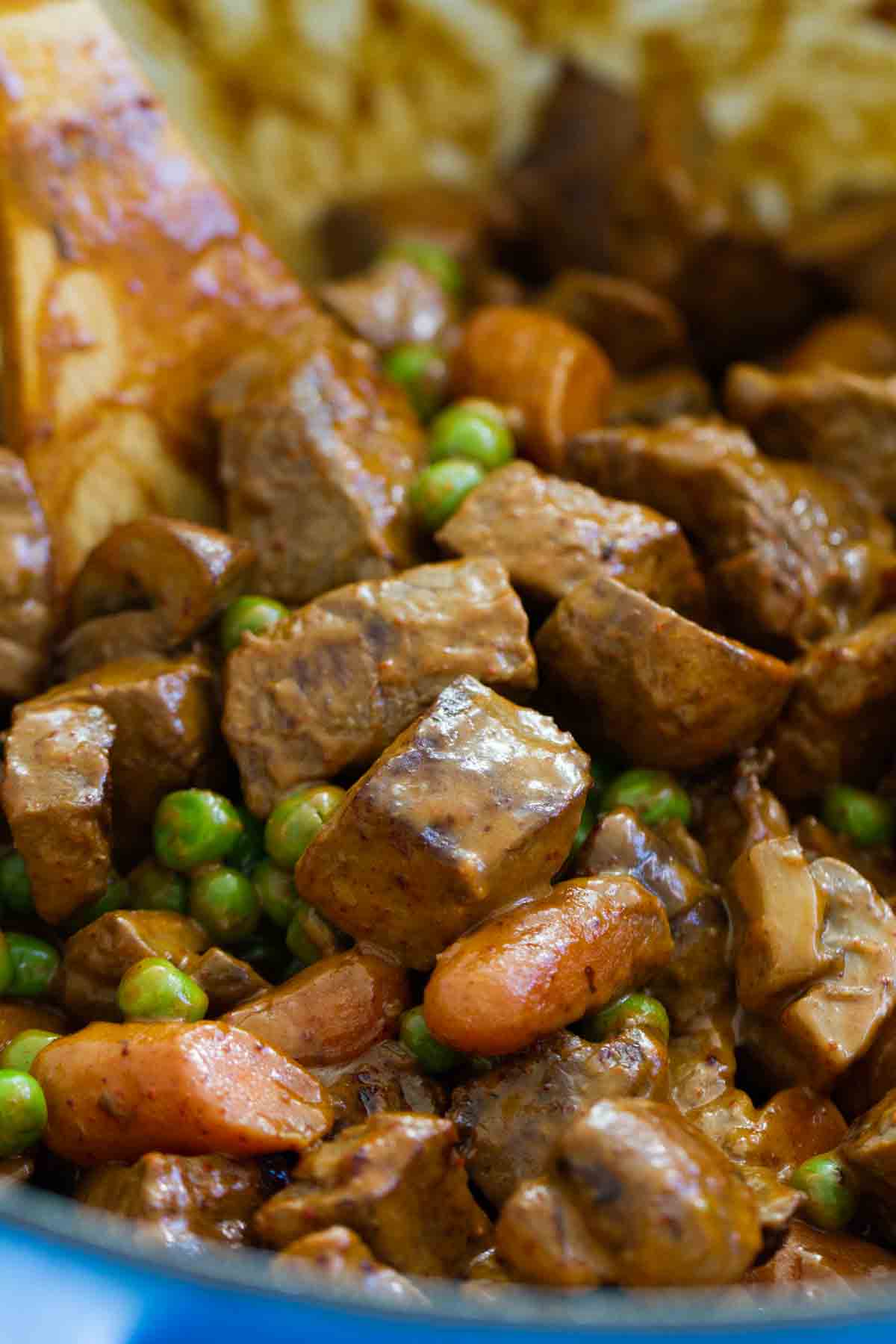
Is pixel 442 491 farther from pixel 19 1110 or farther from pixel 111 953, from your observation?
pixel 19 1110

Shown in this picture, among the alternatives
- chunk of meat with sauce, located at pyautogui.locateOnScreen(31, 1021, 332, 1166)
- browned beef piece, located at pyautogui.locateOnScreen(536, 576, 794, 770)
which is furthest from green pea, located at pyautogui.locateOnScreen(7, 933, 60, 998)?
browned beef piece, located at pyautogui.locateOnScreen(536, 576, 794, 770)

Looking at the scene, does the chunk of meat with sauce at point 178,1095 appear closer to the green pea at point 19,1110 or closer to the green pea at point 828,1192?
the green pea at point 19,1110

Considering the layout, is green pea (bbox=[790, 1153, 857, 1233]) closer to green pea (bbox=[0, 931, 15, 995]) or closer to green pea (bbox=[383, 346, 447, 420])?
green pea (bbox=[0, 931, 15, 995])

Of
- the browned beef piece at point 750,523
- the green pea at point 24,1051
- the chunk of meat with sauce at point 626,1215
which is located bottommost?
the green pea at point 24,1051

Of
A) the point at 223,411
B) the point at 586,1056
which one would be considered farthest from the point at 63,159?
the point at 586,1056

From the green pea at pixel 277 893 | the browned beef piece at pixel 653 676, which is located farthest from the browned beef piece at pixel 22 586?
the browned beef piece at pixel 653 676

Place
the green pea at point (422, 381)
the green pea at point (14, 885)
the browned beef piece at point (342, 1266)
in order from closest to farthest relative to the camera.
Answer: the browned beef piece at point (342, 1266) < the green pea at point (14, 885) < the green pea at point (422, 381)
